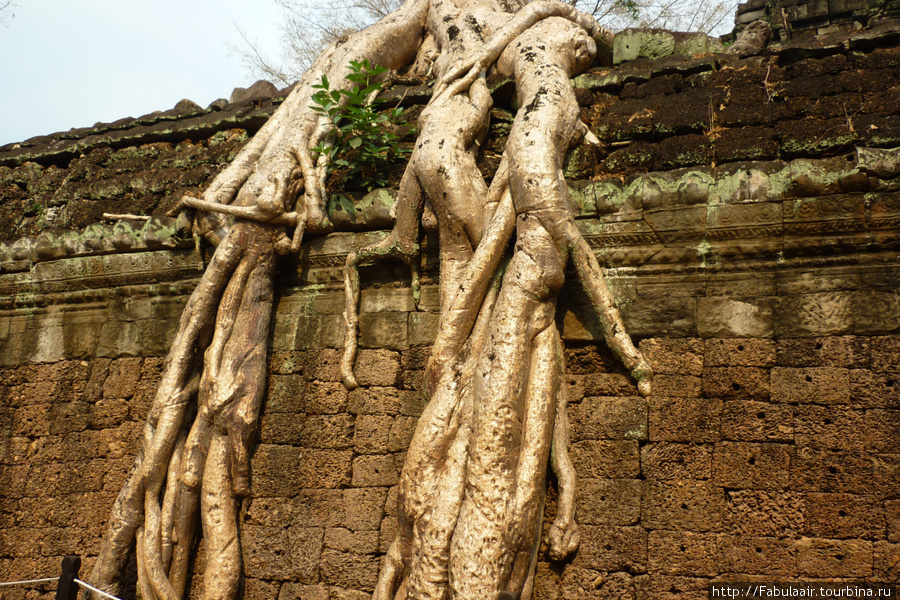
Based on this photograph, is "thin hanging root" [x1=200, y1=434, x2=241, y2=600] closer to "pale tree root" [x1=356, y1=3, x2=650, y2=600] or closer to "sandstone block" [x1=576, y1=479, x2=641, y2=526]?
"pale tree root" [x1=356, y1=3, x2=650, y2=600]

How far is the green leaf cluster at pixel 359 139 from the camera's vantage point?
419 cm

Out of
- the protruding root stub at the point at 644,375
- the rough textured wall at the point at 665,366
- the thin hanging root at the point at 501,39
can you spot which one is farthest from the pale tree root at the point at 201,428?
the protruding root stub at the point at 644,375

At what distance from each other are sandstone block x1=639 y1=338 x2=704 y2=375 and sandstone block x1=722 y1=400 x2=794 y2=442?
223mm

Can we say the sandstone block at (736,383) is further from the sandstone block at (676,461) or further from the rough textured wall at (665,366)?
the sandstone block at (676,461)

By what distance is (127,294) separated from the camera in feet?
15.5

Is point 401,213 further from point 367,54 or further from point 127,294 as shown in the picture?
point 127,294

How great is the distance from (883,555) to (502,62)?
2965 millimetres

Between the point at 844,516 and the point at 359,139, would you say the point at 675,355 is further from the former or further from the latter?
the point at 359,139

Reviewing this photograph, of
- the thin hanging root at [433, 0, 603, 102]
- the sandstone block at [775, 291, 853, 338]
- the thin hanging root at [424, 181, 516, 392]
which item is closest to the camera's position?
the sandstone block at [775, 291, 853, 338]

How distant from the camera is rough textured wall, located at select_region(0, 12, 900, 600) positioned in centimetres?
309

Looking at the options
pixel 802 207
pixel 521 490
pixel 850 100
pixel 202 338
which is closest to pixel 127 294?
pixel 202 338

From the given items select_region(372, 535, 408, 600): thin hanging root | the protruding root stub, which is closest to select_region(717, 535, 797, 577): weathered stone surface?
the protruding root stub

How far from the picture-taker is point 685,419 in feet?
10.7

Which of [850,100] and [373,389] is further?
[373,389]
